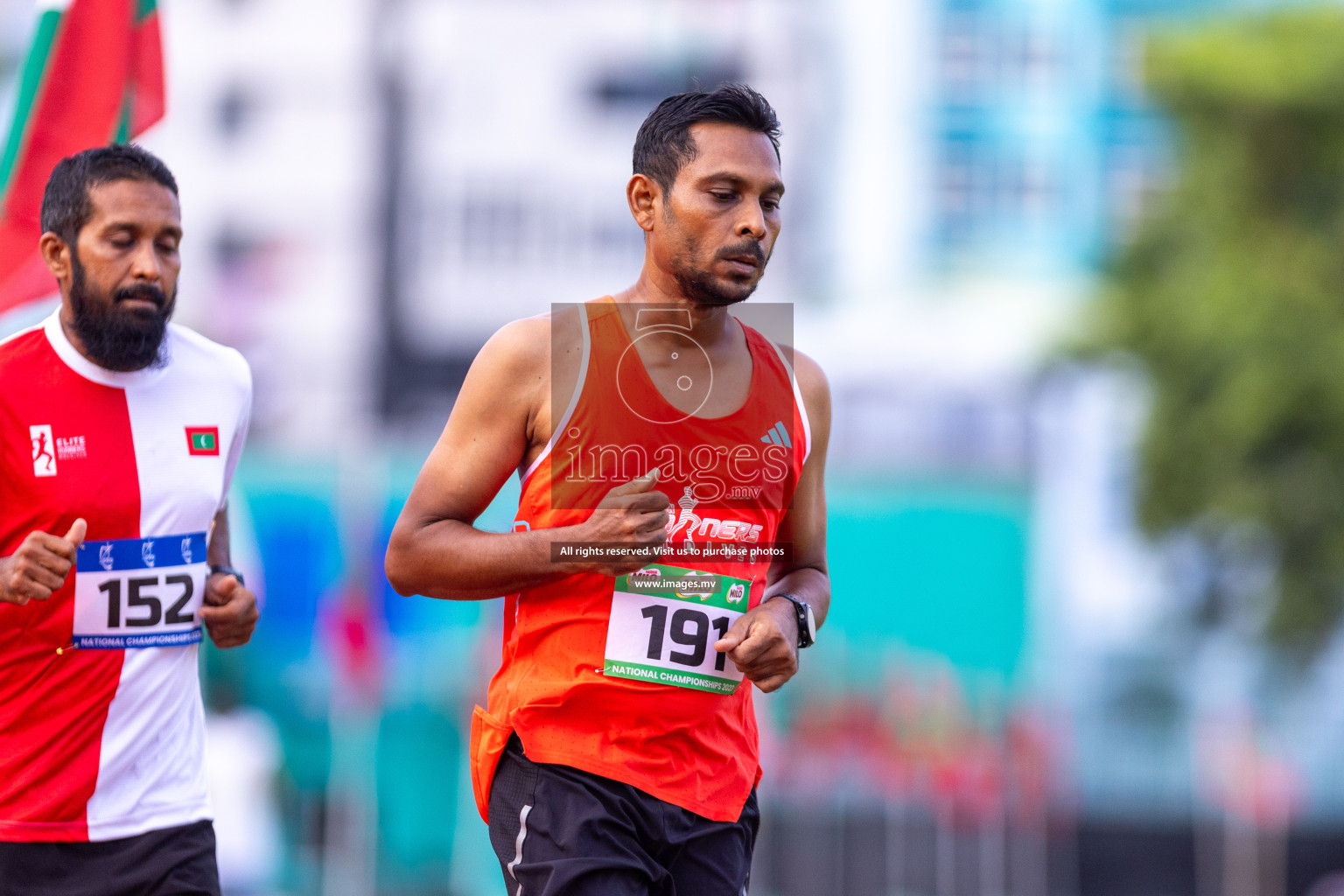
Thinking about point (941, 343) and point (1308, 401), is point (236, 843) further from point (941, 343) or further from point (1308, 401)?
point (941, 343)

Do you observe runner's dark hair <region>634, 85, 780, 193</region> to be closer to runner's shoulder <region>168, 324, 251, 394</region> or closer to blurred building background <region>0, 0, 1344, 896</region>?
blurred building background <region>0, 0, 1344, 896</region>

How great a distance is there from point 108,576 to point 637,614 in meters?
1.20

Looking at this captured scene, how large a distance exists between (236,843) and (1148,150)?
21.9 m

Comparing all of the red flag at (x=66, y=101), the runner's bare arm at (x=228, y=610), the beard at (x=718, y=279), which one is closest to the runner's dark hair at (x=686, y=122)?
the beard at (x=718, y=279)

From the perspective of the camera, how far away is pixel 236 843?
1002cm

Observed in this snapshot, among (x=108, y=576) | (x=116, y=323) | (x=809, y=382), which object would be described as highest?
(x=116, y=323)

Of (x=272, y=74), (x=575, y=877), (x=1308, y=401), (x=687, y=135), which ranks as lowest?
(x=575, y=877)

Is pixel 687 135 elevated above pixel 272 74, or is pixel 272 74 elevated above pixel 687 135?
pixel 272 74

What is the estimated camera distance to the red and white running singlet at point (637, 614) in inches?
122

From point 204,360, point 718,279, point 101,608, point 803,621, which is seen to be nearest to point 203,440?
point 204,360

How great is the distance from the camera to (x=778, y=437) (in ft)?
10.8

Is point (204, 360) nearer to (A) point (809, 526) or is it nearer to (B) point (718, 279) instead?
(B) point (718, 279)

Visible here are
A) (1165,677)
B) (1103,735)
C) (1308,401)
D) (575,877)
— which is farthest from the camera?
(1165,677)

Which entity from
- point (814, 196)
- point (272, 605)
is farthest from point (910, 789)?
point (814, 196)
